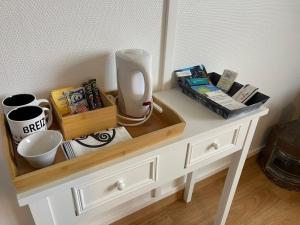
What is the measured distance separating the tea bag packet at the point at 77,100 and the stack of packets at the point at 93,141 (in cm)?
12

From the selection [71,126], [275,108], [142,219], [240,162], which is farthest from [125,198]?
[275,108]

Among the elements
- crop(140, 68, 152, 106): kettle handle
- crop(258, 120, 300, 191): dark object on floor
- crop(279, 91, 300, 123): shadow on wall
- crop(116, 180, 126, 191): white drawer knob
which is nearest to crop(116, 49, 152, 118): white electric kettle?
crop(140, 68, 152, 106): kettle handle

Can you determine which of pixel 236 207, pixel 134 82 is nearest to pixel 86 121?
pixel 134 82

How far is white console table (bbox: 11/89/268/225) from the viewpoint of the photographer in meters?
0.62

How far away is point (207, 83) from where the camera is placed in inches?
41.0

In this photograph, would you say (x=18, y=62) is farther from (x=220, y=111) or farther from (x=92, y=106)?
(x=220, y=111)

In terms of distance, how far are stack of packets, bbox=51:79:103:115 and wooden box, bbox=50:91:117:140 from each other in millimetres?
29

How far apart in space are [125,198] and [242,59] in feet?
3.04

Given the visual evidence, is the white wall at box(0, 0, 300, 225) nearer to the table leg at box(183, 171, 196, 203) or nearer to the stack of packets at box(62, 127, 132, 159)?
the stack of packets at box(62, 127, 132, 159)

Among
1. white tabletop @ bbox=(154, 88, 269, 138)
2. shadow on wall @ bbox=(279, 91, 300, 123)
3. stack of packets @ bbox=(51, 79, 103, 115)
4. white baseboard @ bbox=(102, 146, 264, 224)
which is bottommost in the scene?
white baseboard @ bbox=(102, 146, 264, 224)

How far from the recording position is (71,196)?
0.65 meters

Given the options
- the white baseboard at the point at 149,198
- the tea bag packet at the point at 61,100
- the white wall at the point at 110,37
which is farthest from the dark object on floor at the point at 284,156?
the tea bag packet at the point at 61,100

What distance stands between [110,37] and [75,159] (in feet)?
1.46

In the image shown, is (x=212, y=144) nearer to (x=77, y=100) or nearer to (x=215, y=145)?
(x=215, y=145)
